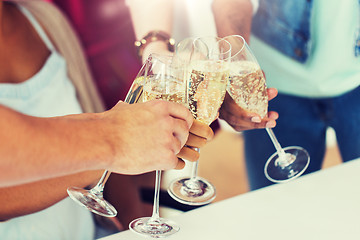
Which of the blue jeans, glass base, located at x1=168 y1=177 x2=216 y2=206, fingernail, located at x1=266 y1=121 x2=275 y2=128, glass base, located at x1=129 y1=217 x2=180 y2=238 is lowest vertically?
the blue jeans

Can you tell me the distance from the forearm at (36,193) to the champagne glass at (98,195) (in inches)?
2.2

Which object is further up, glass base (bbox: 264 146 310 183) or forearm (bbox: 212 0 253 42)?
forearm (bbox: 212 0 253 42)

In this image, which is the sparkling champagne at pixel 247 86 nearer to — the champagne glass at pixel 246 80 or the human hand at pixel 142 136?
the champagne glass at pixel 246 80

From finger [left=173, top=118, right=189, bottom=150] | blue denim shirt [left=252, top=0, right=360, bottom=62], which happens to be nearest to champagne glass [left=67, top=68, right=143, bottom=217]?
finger [left=173, top=118, right=189, bottom=150]

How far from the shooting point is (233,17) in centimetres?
82

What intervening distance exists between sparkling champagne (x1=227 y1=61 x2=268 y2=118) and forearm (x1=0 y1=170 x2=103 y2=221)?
294 mm

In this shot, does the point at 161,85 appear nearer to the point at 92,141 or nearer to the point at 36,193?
the point at 92,141

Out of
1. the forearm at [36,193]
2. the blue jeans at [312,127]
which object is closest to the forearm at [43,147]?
the forearm at [36,193]

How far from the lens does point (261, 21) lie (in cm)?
92

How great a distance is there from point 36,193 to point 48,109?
27cm

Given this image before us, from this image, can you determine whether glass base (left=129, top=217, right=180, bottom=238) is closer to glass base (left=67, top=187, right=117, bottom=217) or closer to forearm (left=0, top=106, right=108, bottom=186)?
glass base (left=67, top=187, right=117, bottom=217)

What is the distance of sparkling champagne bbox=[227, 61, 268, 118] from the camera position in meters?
0.65

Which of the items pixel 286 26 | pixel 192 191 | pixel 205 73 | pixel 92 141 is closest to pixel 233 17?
pixel 286 26

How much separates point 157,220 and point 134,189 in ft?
1.36
